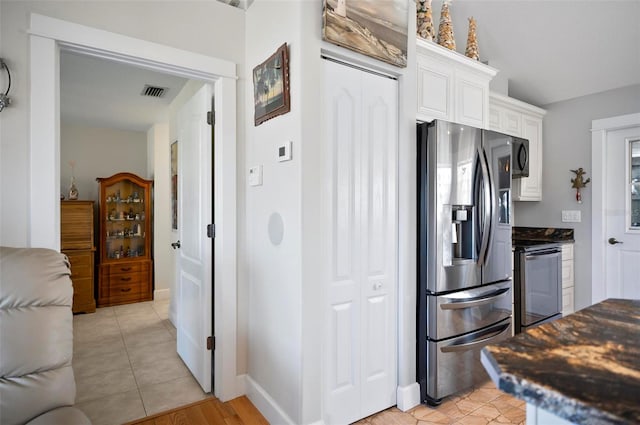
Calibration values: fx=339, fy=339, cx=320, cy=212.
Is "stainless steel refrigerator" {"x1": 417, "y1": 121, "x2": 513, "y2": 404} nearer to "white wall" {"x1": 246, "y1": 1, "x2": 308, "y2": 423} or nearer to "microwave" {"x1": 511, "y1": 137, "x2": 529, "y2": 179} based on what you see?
"white wall" {"x1": 246, "y1": 1, "x2": 308, "y2": 423}

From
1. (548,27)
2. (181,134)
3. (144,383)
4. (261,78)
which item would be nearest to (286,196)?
(261,78)

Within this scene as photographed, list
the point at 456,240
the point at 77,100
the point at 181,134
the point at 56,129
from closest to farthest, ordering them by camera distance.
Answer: the point at 56,129
the point at 456,240
the point at 181,134
the point at 77,100

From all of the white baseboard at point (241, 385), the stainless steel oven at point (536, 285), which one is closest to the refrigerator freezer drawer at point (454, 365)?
the stainless steel oven at point (536, 285)

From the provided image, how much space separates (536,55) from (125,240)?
547cm

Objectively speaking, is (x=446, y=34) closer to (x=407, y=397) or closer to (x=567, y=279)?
Answer: (x=407, y=397)

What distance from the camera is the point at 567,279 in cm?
357

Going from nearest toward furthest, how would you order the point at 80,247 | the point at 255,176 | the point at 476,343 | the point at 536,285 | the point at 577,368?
the point at 577,368, the point at 255,176, the point at 476,343, the point at 536,285, the point at 80,247

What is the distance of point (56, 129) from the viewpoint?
1.71 metres

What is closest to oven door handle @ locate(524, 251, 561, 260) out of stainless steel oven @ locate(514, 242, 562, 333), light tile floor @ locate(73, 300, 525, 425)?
stainless steel oven @ locate(514, 242, 562, 333)

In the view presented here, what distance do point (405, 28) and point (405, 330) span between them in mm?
1840

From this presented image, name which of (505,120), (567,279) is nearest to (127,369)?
(505,120)

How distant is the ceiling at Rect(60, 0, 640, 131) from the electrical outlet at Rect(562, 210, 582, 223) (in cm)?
Result: 125

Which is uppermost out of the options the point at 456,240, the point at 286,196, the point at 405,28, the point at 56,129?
the point at 405,28

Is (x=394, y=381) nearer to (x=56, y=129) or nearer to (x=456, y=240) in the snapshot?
(x=456, y=240)
